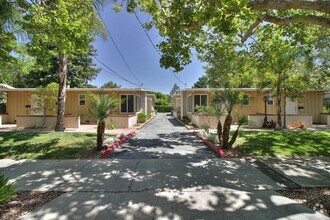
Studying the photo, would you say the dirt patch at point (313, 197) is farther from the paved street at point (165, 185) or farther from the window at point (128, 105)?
the window at point (128, 105)

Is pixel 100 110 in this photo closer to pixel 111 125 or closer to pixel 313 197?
pixel 111 125

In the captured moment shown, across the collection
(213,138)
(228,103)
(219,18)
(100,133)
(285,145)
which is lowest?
(285,145)

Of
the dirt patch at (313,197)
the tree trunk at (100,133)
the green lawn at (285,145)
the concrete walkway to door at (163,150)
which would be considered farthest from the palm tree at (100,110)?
the dirt patch at (313,197)

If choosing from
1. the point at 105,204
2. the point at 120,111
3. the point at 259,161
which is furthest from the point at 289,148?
the point at 120,111

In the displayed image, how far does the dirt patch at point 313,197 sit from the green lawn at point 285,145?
10.7 feet

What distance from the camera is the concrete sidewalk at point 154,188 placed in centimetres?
379

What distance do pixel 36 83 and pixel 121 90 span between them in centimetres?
2074

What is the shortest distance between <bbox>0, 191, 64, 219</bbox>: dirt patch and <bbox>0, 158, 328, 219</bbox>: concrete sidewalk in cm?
21

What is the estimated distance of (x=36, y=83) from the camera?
33406mm

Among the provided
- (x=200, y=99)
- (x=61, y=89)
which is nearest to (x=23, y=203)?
(x=61, y=89)

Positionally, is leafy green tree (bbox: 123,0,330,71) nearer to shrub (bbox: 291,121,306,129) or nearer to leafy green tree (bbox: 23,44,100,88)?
shrub (bbox: 291,121,306,129)

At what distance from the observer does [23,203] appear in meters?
4.22

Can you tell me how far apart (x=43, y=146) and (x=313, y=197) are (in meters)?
8.79

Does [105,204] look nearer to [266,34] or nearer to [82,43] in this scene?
[82,43]
